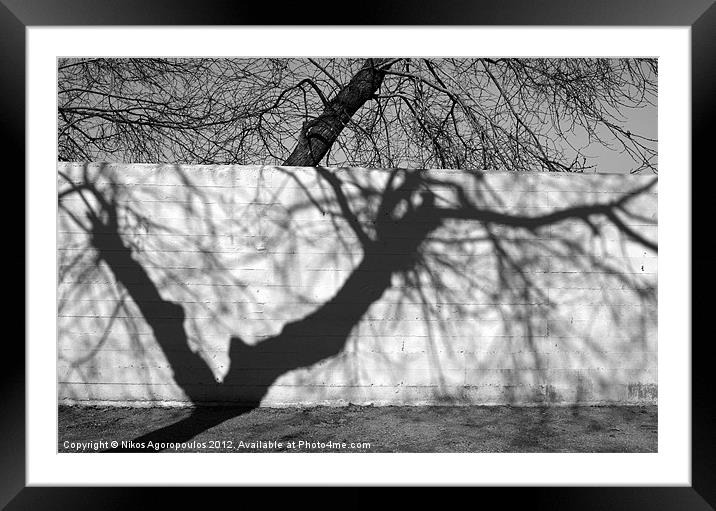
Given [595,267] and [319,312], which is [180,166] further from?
[595,267]

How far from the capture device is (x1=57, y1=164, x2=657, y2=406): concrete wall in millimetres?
3656

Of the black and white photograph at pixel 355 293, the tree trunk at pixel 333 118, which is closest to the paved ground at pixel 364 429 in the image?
the black and white photograph at pixel 355 293

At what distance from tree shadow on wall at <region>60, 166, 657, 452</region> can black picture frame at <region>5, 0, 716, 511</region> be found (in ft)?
4.74

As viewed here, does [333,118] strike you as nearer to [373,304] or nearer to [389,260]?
[389,260]

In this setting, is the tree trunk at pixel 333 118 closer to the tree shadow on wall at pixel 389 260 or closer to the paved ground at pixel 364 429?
the tree shadow on wall at pixel 389 260

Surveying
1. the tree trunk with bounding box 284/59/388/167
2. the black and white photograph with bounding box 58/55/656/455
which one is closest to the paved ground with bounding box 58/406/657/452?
the black and white photograph with bounding box 58/55/656/455

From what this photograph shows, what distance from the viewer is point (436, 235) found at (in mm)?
3705

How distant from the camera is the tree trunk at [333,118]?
520cm

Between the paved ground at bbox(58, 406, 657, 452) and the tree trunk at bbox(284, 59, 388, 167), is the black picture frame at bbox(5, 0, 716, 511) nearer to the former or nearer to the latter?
the paved ground at bbox(58, 406, 657, 452)

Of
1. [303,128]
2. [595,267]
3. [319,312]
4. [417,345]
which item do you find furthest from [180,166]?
[595,267]

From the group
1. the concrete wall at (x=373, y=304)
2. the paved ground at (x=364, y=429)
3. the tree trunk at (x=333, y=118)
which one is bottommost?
the paved ground at (x=364, y=429)
